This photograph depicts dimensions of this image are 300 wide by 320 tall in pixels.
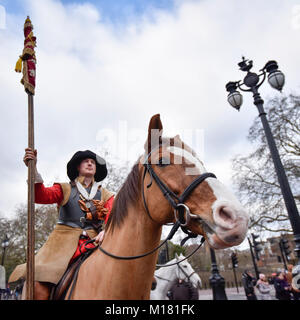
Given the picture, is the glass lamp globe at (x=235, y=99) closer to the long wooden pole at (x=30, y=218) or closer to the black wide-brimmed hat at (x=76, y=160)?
the black wide-brimmed hat at (x=76, y=160)

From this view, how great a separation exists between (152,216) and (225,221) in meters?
0.66

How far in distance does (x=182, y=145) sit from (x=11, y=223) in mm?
35530

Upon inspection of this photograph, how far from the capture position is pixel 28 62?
312 centimetres

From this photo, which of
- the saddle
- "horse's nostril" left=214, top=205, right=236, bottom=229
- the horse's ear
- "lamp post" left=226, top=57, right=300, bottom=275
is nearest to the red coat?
the saddle

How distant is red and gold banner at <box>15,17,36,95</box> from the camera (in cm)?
302

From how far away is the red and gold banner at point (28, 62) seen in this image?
3.02m

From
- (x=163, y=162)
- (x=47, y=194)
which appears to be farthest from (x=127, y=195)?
(x=47, y=194)

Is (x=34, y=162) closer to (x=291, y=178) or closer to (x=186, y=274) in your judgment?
(x=186, y=274)

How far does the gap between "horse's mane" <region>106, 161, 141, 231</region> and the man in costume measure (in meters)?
0.30

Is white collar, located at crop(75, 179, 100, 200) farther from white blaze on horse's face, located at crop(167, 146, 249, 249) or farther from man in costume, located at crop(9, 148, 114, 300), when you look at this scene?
white blaze on horse's face, located at crop(167, 146, 249, 249)

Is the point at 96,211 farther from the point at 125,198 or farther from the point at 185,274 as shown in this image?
the point at 185,274

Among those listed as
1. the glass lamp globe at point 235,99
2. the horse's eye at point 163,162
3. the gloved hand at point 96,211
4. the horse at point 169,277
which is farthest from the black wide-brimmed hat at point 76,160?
the horse at point 169,277
